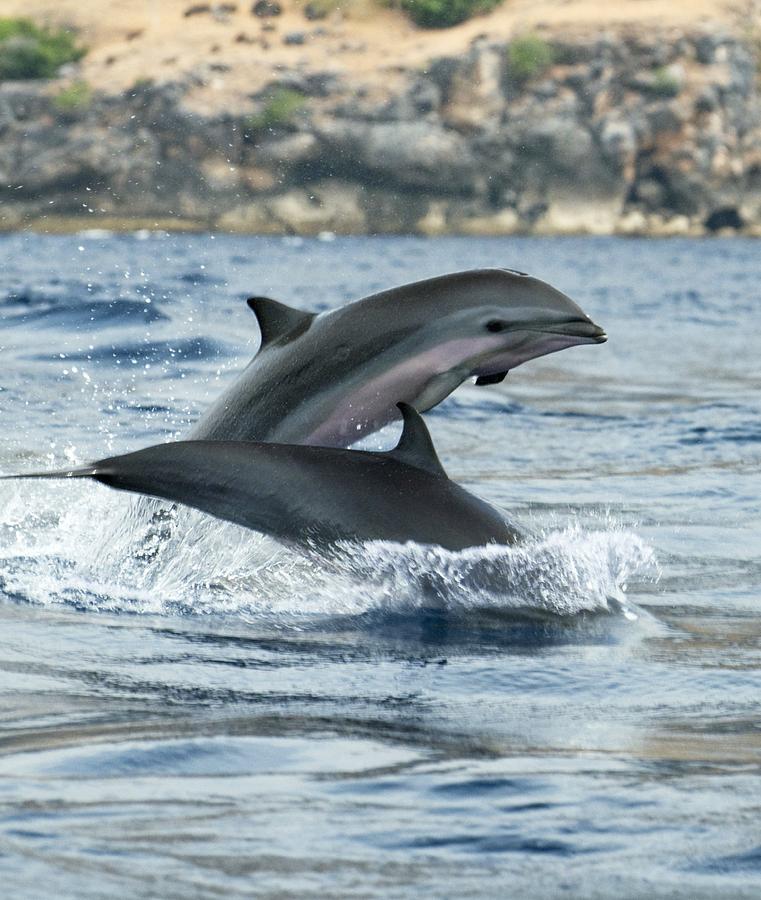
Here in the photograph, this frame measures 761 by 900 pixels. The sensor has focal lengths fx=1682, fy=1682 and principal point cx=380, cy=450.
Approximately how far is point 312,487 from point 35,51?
343 feet

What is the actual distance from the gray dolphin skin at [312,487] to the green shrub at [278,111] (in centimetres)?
8774

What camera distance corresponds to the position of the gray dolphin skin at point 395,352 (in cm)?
643

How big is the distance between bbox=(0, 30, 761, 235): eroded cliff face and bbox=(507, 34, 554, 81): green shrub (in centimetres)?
18

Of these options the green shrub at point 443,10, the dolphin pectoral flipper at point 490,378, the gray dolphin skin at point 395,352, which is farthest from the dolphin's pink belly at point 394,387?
the green shrub at point 443,10

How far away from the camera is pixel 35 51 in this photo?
344ft

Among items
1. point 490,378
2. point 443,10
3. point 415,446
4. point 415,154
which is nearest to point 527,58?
point 415,154

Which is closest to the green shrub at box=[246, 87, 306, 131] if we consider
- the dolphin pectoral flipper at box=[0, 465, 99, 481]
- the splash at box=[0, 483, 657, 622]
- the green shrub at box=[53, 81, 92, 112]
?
the green shrub at box=[53, 81, 92, 112]

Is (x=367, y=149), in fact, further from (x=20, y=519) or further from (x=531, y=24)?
(x=20, y=519)

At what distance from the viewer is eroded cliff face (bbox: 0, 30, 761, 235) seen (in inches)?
3620

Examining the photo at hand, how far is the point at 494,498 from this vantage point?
9195mm

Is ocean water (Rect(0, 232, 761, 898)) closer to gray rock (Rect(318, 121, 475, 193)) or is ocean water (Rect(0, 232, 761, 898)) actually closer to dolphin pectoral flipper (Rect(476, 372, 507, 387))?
dolphin pectoral flipper (Rect(476, 372, 507, 387))

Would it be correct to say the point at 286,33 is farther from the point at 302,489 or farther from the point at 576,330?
the point at 302,489

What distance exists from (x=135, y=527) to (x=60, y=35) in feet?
350

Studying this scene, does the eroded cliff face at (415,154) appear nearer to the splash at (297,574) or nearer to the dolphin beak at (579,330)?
the splash at (297,574)
